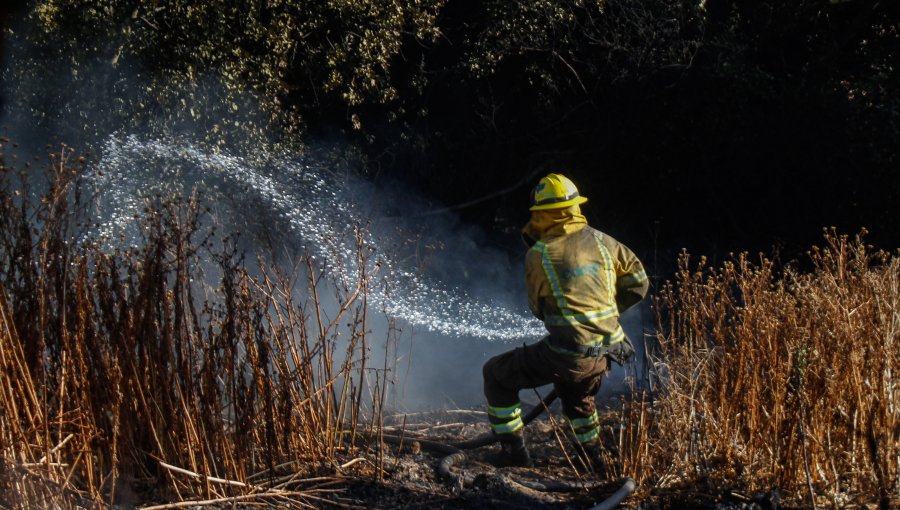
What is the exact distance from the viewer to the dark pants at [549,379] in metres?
5.54

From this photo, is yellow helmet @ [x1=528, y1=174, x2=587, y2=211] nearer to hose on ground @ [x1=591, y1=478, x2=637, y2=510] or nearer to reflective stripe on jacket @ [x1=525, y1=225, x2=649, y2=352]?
reflective stripe on jacket @ [x1=525, y1=225, x2=649, y2=352]

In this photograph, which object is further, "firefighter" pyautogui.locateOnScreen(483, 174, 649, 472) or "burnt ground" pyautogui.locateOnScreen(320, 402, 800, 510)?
"firefighter" pyautogui.locateOnScreen(483, 174, 649, 472)

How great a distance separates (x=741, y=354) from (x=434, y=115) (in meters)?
6.59

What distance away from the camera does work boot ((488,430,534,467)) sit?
5.74m

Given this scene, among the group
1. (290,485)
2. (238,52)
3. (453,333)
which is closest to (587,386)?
(290,485)

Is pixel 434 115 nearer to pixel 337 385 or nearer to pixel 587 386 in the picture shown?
pixel 337 385

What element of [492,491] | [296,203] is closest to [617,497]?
[492,491]

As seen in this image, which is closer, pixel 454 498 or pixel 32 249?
pixel 32 249

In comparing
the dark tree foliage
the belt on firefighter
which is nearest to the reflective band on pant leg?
the belt on firefighter

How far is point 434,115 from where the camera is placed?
10.7 metres

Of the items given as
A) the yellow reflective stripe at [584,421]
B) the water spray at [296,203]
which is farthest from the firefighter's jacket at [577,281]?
the water spray at [296,203]

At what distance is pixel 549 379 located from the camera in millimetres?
5676

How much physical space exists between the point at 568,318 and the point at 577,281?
8.9 inches

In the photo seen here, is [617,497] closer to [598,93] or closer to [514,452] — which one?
[514,452]
